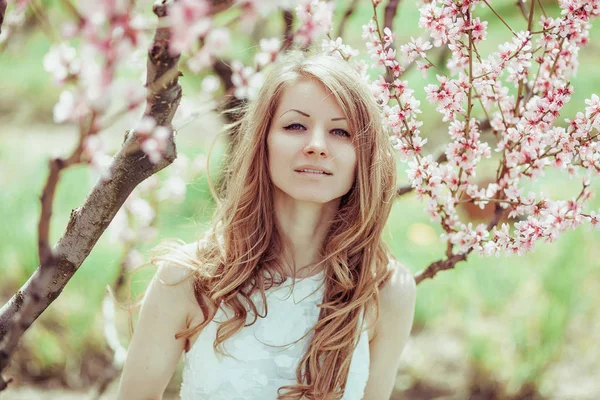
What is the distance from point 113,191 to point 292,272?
667 millimetres

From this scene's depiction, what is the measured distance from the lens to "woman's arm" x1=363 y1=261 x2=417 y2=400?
60.6 inches

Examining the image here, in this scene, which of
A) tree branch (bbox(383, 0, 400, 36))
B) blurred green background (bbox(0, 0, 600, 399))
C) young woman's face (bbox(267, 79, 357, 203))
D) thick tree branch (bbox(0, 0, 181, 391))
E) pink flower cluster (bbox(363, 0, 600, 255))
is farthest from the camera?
blurred green background (bbox(0, 0, 600, 399))

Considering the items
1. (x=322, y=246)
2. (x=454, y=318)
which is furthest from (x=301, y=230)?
(x=454, y=318)

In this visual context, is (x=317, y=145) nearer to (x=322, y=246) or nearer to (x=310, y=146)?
(x=310, y=146)

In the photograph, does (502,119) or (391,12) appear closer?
(502,119)

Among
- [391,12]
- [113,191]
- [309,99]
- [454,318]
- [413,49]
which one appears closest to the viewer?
[113,191]

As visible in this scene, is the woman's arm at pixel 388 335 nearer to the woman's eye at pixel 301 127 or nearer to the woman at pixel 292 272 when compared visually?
the woman at pixel 292 272

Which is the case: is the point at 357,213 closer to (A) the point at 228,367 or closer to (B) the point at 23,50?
(A) the point at 228,367

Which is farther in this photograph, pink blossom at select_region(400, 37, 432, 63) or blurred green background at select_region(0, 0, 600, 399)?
blurred green background at select_region(0, 0, 600, 399)

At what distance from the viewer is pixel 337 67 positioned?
1414 millimetres

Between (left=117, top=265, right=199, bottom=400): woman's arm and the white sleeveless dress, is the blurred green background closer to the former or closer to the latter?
the white sleeveless dress

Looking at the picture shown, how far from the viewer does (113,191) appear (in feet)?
2.99

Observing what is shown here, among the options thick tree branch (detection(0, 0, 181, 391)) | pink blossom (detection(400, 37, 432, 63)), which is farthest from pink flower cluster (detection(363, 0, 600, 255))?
thick tree branch (detection(0, 0, 181, 391))

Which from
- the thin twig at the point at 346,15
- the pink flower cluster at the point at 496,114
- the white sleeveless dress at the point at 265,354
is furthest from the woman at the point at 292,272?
the thin twig at the point at 346,15
